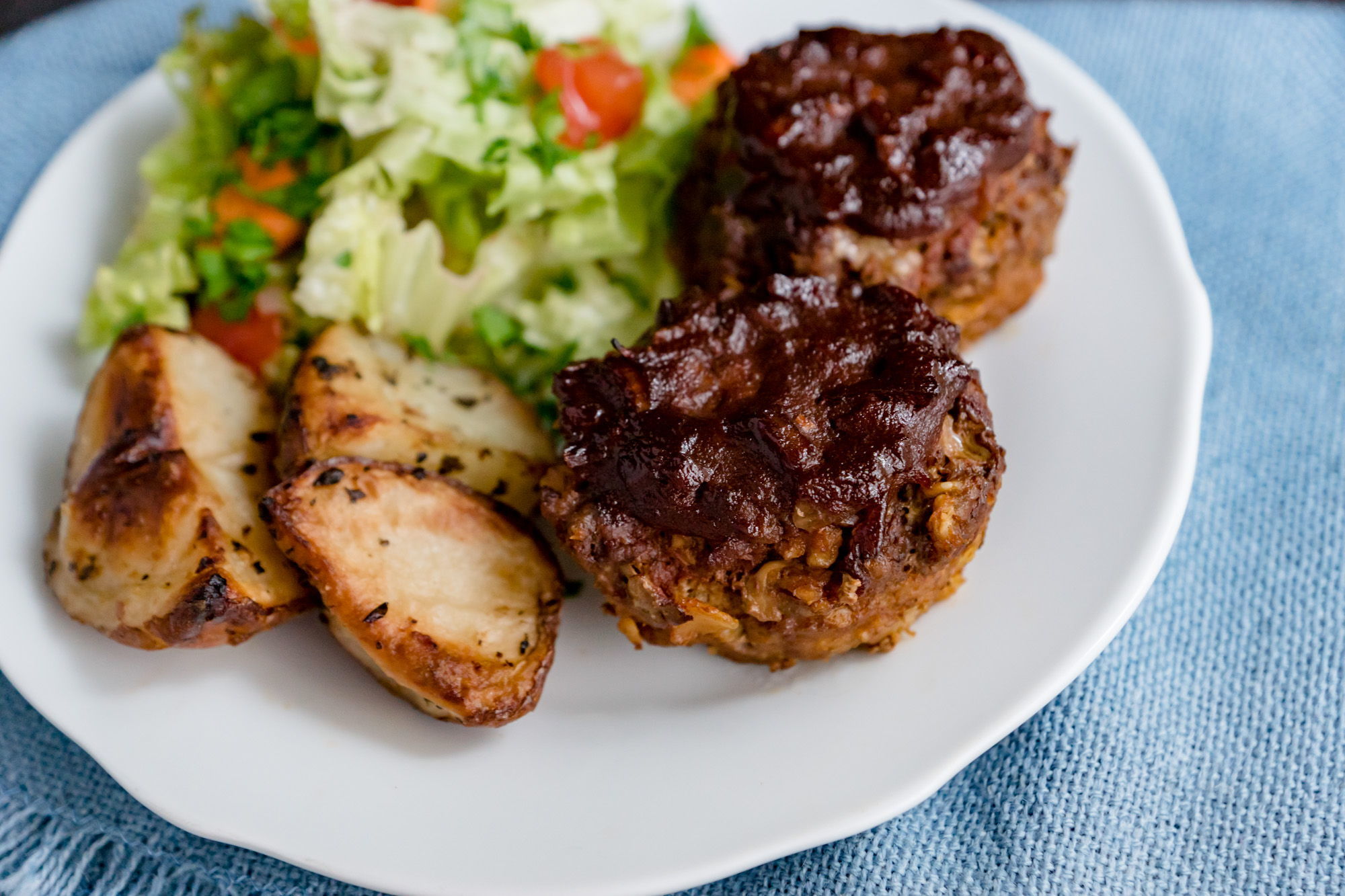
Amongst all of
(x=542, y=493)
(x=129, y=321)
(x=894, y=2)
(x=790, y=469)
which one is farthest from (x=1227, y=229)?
(x=129, y=321)

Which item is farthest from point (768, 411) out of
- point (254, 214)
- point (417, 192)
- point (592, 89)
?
point (254, 214)

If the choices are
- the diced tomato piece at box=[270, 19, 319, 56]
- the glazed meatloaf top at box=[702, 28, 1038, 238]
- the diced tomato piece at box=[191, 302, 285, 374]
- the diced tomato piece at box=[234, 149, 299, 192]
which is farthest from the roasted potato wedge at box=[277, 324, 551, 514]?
the diced tomato piece at box=[270, 19, 319, 56]

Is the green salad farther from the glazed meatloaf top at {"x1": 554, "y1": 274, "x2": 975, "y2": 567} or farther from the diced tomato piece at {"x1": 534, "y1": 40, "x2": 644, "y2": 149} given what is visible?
the glazed meatloaf top at {"x1": 554, "y1": 274, "x2": 975, "y2": 567}

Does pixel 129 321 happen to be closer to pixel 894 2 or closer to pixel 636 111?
pixel 636 111

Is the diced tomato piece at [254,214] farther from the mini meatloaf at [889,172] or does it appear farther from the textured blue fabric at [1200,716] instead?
the mini meatloaf at [889,172]

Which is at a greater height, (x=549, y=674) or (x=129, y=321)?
(x=129, y=321)

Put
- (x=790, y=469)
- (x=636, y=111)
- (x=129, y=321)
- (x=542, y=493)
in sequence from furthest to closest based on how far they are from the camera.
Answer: (x=636, y=111)
(x=129, y=321)
(x=542, y=493)
(x=790, y=469)
